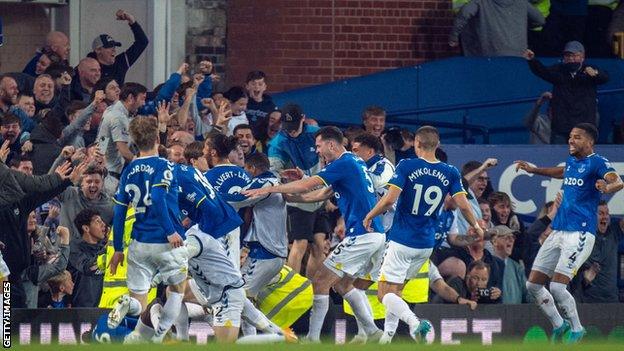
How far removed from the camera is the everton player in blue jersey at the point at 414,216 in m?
18.5

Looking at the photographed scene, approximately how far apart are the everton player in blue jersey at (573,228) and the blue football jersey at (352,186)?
1878 mm

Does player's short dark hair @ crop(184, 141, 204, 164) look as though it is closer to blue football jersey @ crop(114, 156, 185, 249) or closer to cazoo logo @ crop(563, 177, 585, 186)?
blue football jersey @ crop(114, 156, 185, 249)

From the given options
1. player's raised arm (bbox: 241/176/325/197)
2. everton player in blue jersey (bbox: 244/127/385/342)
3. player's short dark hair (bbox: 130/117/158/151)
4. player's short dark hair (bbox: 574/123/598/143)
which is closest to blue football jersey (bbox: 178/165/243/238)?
player's raised arm (bbox: 241/176/325/197)

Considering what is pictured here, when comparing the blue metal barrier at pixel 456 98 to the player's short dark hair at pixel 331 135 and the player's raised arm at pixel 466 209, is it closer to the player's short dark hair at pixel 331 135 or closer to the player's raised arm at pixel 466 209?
the player's short dark hair at pixel 331 135

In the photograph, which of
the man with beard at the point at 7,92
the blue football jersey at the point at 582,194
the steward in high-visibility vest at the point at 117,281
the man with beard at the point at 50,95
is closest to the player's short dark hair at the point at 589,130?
the blue football jersey at the point at 582,194

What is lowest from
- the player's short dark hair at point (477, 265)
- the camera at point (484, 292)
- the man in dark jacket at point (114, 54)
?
the camera at point (484, 292)

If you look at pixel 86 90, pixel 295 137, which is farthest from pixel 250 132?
pixel 86 90

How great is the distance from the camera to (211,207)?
17969 millimetres

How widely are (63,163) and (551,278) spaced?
5.36 meters

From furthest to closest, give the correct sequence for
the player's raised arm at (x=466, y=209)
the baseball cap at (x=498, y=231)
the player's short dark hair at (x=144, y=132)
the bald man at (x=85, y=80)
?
the bald man at (x=85, y=80)
the baseball cap at (x=498, y=231)
the player's raised arm at (x=466, y=209)
the player's short dark hair at (x=144, y=132)

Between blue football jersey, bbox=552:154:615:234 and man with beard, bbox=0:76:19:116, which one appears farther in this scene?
man with beard, bbox=0:76:19:116

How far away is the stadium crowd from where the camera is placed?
18984 millimetres

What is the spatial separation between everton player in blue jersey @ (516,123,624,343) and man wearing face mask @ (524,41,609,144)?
11.4 feet

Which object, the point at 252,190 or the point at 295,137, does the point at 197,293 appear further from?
the point at 295,137
